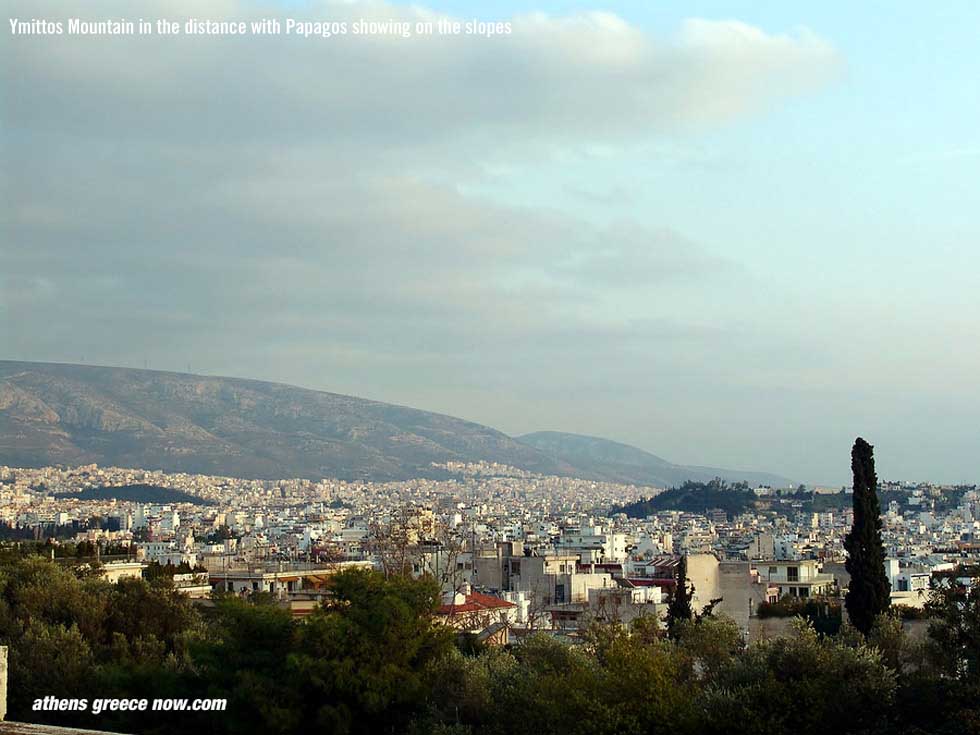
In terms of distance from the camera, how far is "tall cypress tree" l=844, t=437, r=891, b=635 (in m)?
26.1

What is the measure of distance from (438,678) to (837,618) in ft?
51.2

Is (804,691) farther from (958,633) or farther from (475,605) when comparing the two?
(475,605)

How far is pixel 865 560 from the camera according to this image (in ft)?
86.6

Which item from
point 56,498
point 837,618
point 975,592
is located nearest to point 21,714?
point 975,592

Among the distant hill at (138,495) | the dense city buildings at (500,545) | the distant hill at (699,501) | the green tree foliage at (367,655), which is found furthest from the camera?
the distant hill at (138,495)

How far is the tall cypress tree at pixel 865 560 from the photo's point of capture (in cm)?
2612

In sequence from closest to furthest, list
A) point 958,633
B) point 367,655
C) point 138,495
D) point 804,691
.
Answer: point 804,691
point 958,633
point 367,655
point 138,495

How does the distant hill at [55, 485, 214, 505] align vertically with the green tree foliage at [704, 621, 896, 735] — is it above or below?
above

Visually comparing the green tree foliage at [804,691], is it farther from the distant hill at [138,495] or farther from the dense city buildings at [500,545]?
the distant hill at [138,495]

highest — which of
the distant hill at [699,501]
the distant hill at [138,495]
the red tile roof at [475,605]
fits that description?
the distant hill at [138,495]

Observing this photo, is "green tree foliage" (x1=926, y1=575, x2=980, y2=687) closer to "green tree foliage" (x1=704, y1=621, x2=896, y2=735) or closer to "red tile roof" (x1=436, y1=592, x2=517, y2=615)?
Answer: "green tree foliage" (x1=704, y1=621, x2=896, y2=735)

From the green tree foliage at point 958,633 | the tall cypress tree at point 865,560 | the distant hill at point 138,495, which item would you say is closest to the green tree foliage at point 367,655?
the green tree foliage at point 958,633

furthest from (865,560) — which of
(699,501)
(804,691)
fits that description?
(699,501)

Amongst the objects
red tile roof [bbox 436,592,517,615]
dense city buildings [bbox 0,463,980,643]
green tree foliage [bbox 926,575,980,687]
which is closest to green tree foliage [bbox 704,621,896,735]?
green tree foliage [bbox 926,575,980,687]
